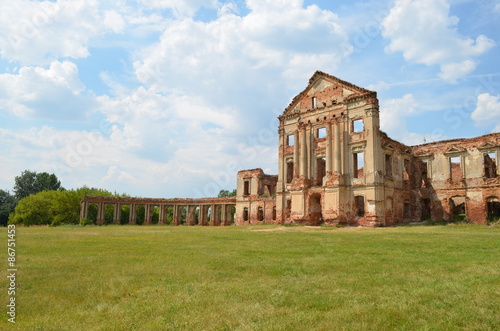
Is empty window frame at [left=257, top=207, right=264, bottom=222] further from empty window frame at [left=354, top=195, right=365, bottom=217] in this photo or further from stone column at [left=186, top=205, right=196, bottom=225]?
stone column at [left=186, top=205, right=196, bottom=225]

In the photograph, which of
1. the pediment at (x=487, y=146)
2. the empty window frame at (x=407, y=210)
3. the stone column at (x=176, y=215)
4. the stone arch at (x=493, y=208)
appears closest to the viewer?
the stone arch at (x=493, y=208)

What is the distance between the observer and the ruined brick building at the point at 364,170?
2936 cm

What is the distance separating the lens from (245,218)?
43.8 m

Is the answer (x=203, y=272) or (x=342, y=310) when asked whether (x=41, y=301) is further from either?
(x=342, y=310)

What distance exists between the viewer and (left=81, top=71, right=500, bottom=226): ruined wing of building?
29.3 metres

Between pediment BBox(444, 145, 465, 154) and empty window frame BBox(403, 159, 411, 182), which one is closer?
pediment BBox(444, 145, 465, 154)

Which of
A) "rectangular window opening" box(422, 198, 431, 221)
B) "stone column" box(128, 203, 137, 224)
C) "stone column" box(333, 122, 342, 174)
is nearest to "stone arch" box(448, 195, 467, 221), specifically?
"rectangular window opening" box(422, 198, 431, 221)

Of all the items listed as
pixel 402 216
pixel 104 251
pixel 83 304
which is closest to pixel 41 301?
pixel 83 304

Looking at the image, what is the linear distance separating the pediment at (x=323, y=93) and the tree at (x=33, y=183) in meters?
60.6

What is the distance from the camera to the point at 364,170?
29547 millimetres

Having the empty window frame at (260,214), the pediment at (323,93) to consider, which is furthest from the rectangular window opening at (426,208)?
the empty window frame at (260,214)

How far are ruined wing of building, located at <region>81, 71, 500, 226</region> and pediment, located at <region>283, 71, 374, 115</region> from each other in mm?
89

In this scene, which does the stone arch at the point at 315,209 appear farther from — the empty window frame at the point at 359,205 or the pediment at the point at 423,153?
the pediment at the point at 423,153

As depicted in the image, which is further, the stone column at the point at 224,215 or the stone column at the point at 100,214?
the stone column at the point at 224,215
